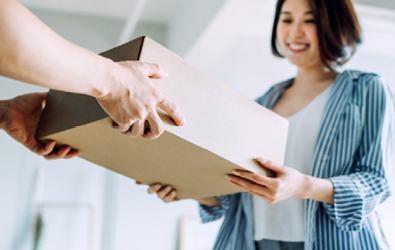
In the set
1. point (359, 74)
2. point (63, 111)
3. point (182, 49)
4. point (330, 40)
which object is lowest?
point (63, 111)

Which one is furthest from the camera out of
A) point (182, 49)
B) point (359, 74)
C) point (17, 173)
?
point (17, 173)

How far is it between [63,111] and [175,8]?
2.43 meters

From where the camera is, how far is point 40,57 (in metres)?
0.45

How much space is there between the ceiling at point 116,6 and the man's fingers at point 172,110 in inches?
94.0

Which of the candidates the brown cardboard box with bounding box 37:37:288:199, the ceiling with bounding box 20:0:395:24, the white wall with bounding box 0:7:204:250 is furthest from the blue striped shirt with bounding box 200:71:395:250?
the ceiling with bounding box 20:0:395:24

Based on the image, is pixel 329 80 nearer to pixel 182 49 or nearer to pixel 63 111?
pixel 63 111

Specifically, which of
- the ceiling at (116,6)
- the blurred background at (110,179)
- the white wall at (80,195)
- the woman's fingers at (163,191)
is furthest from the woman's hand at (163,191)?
the ceiling at (116,6)

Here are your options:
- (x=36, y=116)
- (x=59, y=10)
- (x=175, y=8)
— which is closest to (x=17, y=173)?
(x=59, y=10)

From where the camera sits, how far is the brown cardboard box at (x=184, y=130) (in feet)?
2.12

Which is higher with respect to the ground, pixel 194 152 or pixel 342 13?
pixel 342 13

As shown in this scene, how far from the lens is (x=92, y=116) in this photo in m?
0.63

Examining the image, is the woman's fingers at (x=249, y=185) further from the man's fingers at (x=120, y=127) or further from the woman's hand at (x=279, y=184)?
the man's fingers at (x=120, y=127)

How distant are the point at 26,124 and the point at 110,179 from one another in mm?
2265

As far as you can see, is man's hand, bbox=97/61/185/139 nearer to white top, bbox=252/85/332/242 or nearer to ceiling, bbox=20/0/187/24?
white top, bbox=252/85/332/242
